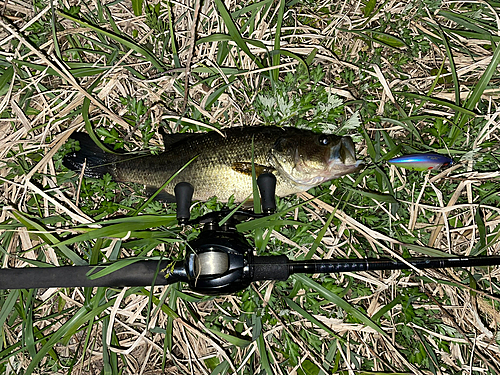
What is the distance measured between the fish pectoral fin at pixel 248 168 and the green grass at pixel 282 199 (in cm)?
28

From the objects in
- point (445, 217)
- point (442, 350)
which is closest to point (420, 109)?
point (445, 217)

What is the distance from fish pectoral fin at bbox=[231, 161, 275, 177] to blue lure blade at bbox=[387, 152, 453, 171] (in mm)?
781

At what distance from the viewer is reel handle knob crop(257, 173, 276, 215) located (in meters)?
2.14

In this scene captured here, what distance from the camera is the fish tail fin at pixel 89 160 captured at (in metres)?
2.50

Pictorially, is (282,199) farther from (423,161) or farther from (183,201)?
(423,161)

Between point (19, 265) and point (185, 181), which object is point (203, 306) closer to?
point (185, 181)

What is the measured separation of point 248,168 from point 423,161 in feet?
3.43

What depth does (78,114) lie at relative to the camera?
2.62 metres

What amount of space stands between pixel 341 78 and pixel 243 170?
3.43ft

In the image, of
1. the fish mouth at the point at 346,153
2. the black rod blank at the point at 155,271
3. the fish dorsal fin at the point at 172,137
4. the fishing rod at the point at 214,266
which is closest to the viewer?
the fishing rod at the point at 214,266

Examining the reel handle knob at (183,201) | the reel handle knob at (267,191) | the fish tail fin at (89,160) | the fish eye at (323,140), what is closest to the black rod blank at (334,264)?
the reel handle knob at (267,191)

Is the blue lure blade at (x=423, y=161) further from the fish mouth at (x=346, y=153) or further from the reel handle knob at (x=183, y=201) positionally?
the reel handle knob at (x=183, y=201)

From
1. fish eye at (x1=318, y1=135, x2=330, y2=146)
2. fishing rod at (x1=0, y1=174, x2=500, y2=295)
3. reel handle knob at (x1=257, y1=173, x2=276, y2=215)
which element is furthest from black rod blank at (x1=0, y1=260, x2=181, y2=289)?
fish eye at (x1=318, y1=135, x2=330, y2=146)

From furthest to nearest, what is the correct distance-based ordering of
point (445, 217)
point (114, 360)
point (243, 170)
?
point (114, 360) < point (445, 217) < point (243, 170)
